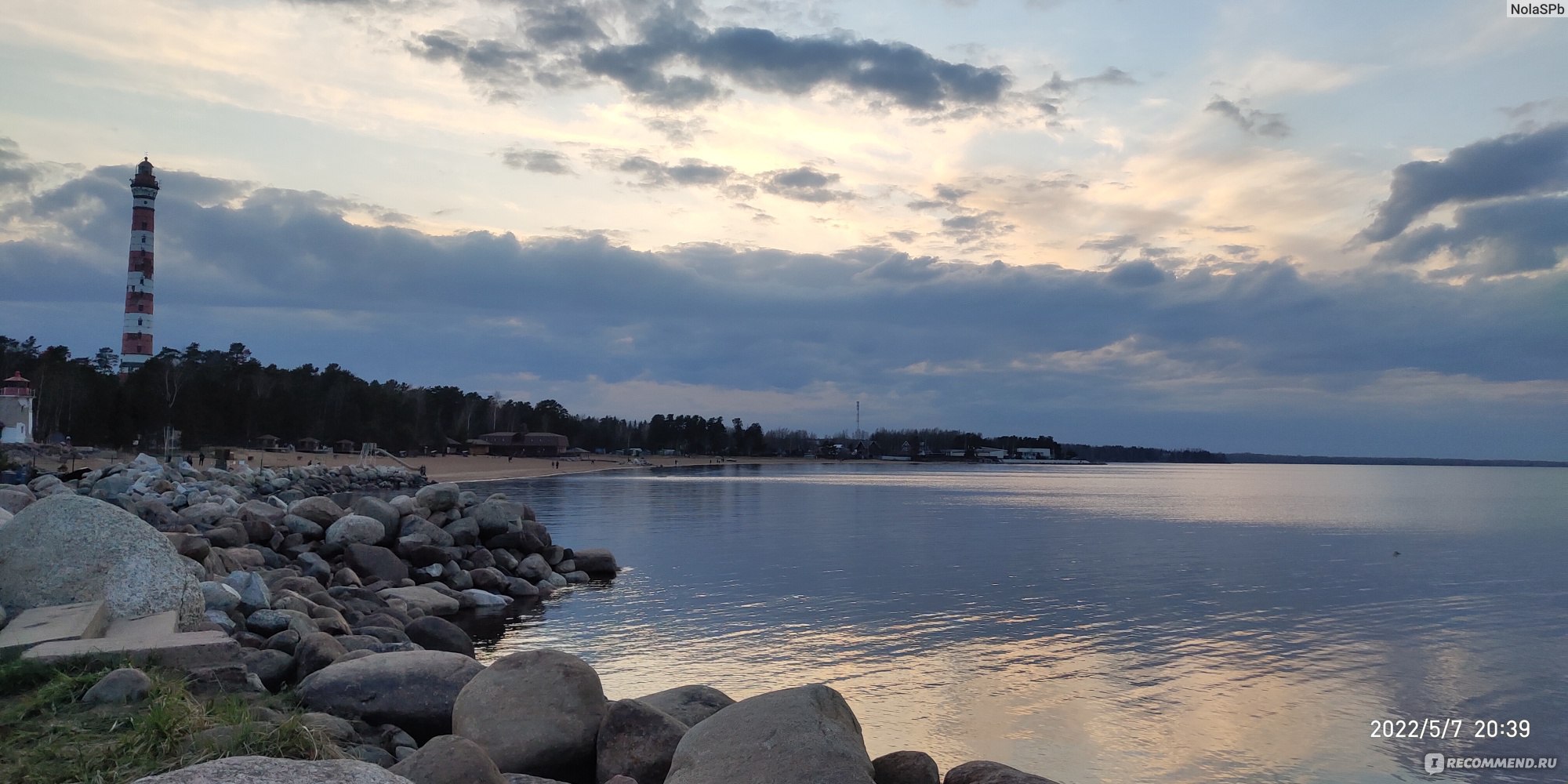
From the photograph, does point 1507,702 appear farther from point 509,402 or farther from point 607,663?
point 509,402

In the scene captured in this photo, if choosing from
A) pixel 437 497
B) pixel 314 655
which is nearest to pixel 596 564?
pixel 437 497

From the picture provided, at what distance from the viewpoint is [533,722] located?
30.5 ft

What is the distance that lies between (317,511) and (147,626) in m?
16.8

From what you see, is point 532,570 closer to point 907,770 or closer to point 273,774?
point 907,770

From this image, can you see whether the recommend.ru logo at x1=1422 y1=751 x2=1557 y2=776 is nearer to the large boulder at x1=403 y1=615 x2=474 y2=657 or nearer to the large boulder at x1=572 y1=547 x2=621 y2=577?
the large boulder at x1=403 y1=615 x2=474 y2=657

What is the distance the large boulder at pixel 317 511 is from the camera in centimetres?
2544

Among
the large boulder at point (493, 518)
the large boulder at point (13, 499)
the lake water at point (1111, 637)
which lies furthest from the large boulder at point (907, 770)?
A: the large boulder at point (493, 518)

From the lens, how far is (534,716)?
934cm

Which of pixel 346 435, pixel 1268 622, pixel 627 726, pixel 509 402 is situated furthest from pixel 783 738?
pixel 509 402

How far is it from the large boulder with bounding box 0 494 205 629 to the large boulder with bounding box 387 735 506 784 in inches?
218

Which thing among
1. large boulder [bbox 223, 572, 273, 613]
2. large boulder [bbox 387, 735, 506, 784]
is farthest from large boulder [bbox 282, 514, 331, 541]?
large boulder [bbox 387, 735, 506, 784]

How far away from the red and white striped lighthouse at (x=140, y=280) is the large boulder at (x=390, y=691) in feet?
299

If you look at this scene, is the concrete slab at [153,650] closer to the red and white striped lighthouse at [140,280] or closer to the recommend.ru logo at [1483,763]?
the recommend.ru logo at [1483,763]

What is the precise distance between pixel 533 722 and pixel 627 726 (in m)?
0.90
